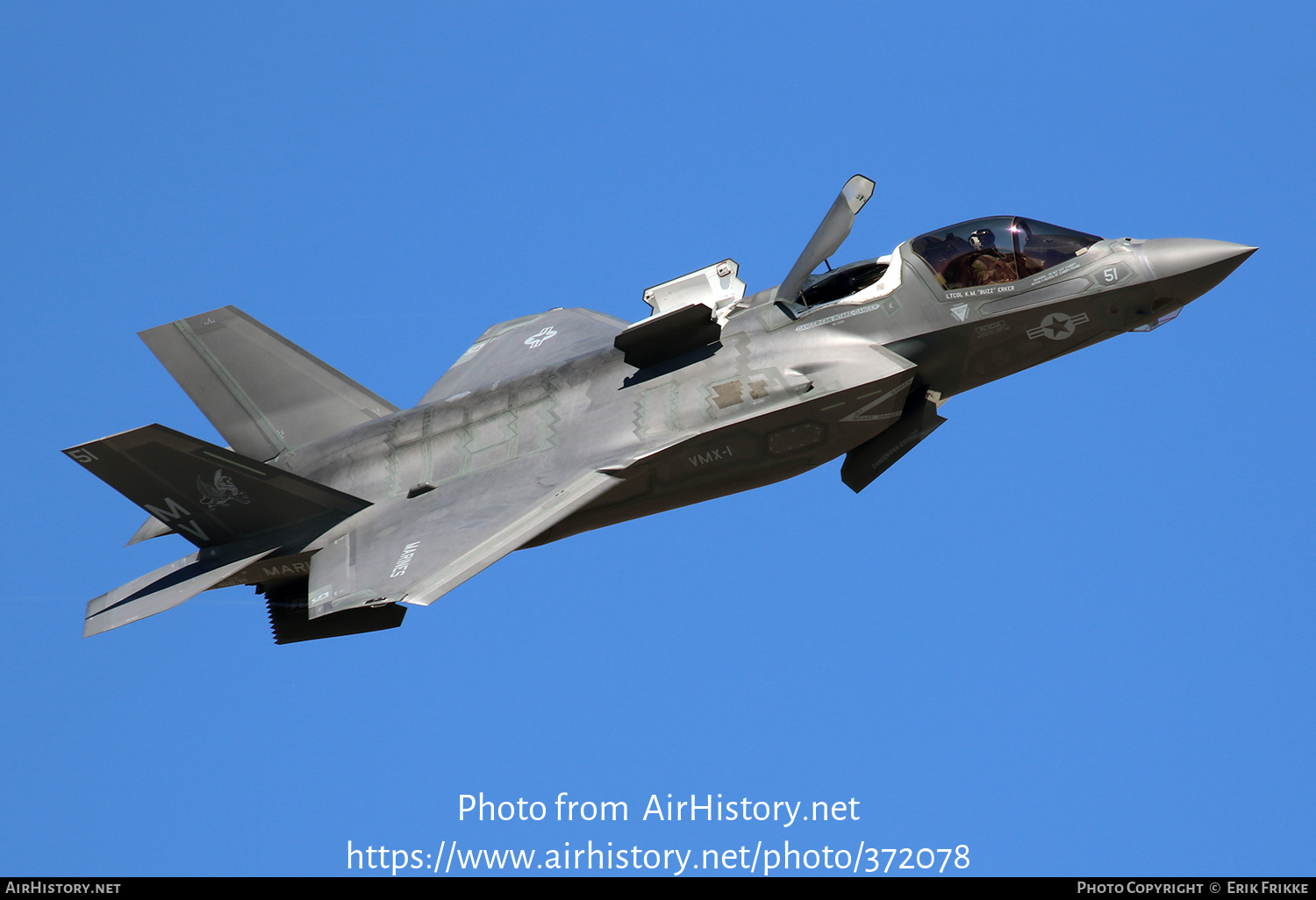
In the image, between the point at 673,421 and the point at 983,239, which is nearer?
the point at 673,421

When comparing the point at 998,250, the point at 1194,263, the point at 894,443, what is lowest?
the point at 894,443

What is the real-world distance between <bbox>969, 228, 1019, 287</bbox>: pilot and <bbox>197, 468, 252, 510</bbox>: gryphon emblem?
9.96 meters

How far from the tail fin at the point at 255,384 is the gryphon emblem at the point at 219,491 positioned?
206 centimetres

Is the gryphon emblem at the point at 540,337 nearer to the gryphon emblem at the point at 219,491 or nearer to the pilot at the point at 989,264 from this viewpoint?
the gryphon emblem at the point at 219,491

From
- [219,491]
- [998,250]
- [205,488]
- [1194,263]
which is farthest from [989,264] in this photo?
[205,488]

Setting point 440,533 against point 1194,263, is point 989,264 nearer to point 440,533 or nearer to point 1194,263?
point 1194,263

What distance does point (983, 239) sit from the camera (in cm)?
1970

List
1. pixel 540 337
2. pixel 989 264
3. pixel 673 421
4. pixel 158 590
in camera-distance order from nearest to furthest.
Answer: pixel 673 421
pixel 989 264
pixel 158 590
pixel 540 337

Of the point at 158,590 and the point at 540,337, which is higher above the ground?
the point at 540,337

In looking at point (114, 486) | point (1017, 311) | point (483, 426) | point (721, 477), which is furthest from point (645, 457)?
point (114, 486)

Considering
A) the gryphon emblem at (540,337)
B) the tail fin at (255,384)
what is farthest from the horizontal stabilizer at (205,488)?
the gryphon emblem at (540,337)

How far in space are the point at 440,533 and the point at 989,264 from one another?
25.6ft

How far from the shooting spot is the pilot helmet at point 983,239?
1966cm
